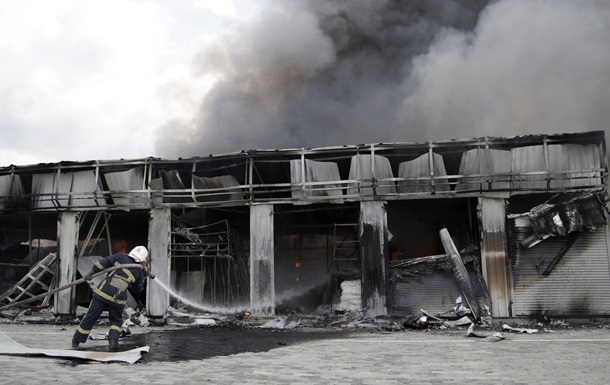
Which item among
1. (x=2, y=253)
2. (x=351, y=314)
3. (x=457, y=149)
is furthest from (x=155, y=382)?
(x=2, y=253)

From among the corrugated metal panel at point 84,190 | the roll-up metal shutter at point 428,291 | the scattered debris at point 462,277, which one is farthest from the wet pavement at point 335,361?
the corrugated metal panel at point 84,190

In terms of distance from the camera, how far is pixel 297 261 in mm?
18703

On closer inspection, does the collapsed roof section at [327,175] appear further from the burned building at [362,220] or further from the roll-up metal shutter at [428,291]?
the roll-up metal shutter at [428,291]

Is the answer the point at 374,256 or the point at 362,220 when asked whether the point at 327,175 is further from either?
the point at 374,256

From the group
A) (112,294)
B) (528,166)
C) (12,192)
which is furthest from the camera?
(12,192)

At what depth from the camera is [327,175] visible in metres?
15.5

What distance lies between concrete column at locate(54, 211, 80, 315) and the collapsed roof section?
45 centimetres

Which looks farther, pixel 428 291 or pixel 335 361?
pixel 428 291

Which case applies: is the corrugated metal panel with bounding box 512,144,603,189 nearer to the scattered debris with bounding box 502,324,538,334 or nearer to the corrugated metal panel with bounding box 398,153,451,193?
the corrugated metal panel with bounding box 398,153,451,193

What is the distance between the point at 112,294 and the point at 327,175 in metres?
8.51

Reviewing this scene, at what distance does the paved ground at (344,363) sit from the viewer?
5746 mm

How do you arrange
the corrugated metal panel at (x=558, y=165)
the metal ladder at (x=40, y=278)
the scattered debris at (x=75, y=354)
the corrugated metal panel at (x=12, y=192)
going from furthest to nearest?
the corrugated metal panel at (x=12, y=192) < the metal ladder at (x=40, y=278) < the corrugated metal panel at (x=558, y=165) < the scattered debris at (x=75, y=354)

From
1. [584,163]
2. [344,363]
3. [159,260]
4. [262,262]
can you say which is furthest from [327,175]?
[344,363]

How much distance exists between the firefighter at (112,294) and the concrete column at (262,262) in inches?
263
